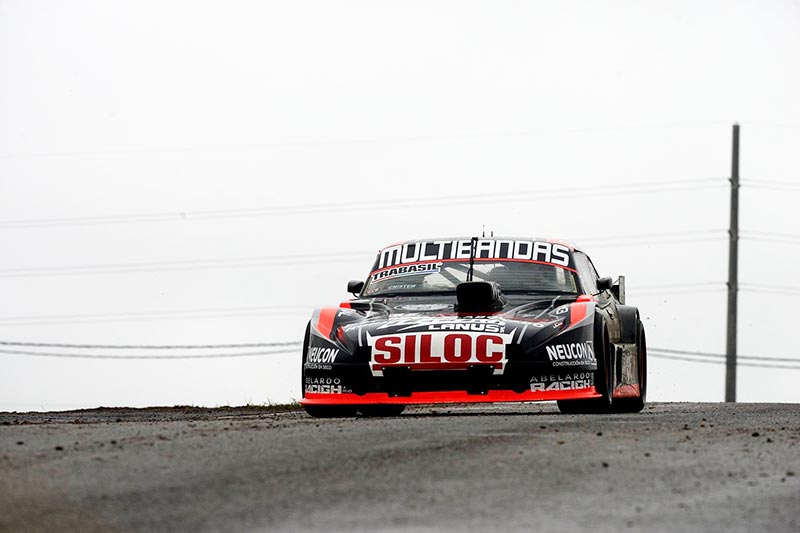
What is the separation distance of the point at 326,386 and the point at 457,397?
1143 mm

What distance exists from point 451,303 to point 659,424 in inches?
118

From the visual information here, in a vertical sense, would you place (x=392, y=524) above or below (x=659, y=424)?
above

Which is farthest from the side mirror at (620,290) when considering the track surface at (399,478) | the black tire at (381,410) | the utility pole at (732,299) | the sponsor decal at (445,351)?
the utility pole at (732,299)

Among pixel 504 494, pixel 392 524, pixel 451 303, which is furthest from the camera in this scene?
pixel 451 303

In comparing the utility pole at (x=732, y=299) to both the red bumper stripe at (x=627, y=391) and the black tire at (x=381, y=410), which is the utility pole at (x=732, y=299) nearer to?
the red bumper stripe at (x=627, y=391)

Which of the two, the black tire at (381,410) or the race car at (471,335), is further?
the black tire at (381,410)

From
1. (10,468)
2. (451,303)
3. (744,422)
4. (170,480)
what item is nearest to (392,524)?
(170,480)

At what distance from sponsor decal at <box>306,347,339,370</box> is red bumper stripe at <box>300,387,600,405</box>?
9.8 inches

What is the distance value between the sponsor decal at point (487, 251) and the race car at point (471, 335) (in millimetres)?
12

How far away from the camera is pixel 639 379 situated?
1505 cm

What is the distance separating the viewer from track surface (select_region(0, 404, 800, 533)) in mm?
5922

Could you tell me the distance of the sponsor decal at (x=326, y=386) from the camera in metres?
12.3

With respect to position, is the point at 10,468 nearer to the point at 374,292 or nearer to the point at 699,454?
the point at 699,454

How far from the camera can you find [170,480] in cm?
693
